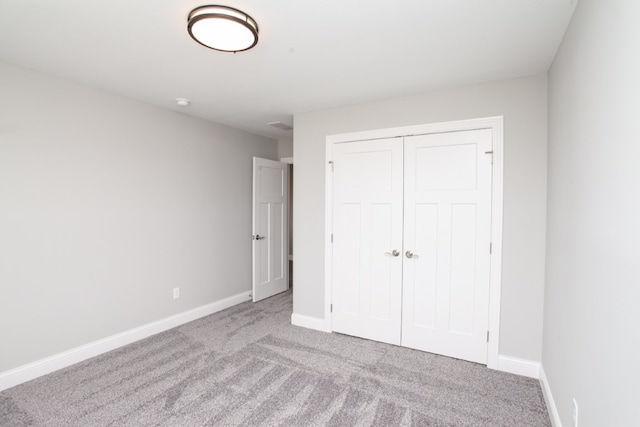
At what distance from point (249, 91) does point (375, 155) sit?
53.1 inches

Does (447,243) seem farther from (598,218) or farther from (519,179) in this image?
(598,218)

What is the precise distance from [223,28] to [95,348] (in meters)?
2.92

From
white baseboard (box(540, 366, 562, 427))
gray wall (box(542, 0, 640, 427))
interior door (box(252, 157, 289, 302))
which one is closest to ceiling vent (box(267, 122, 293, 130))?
interior door (box(252, 157, 289, 302))

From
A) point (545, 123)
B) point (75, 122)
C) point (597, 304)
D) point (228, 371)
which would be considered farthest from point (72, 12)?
point (545, 123)

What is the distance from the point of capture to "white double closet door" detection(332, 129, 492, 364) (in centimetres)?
272

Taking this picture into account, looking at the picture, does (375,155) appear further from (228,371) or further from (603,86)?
(228,371)

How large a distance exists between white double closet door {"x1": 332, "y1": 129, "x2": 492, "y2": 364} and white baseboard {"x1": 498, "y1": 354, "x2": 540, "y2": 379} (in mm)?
139

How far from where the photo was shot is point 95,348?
2.84m

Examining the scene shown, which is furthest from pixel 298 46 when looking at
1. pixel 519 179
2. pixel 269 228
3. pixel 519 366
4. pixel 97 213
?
pixel 519 366

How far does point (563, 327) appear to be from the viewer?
186 centimetres

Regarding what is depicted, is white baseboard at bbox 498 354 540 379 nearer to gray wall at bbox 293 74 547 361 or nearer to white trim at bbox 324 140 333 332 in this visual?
gray wall at bbox 293 74 547 361

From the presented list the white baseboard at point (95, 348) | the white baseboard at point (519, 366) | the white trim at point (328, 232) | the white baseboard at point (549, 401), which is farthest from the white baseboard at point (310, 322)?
the white baseboard at point (549, 401)

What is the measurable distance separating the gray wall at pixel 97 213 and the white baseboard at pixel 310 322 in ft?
3.85

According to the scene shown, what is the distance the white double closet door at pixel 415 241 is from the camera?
2723 mm
